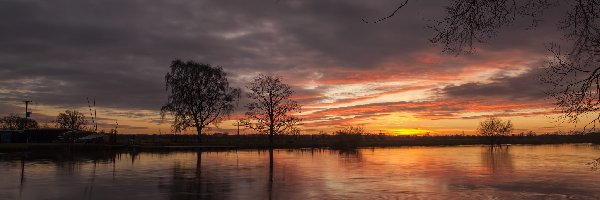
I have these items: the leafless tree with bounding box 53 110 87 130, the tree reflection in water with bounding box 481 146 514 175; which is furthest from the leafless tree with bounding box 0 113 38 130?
the tree reflection in water with bounding box 481 146 514 175

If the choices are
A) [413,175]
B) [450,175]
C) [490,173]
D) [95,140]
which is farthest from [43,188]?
[95,140]

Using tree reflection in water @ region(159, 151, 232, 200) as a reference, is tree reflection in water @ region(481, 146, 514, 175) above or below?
below

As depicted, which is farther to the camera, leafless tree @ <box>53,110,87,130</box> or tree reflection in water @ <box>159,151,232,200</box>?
leafless tree @ <box>53,110,87,130</box>

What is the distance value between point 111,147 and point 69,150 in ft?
13.9

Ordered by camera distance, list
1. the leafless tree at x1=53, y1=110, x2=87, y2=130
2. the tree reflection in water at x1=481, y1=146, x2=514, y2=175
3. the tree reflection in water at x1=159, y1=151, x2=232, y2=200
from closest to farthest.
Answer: the tree reflection in water at x1=159, y1=151, x2=232, y2=200 → the tree reflection in water at x1=481, y1=146, x2=514, y2=175 → the leafless tree at x1=53, y1=110, x2=87, y2=130

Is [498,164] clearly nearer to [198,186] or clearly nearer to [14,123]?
[198,186]

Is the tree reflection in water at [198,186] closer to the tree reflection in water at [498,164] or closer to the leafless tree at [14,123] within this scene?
the tree reflection in water at [498,164]

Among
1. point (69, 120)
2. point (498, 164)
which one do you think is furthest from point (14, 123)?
point (498, 164)

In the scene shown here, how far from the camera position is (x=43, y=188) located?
17375 mm

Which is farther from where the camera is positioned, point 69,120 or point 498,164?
point 69,120

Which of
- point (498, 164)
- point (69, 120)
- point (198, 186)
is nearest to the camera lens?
point (198, 186)

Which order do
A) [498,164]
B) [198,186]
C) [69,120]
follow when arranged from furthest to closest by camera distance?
1. [69,120]
2. [498,164]
3. [198,186]

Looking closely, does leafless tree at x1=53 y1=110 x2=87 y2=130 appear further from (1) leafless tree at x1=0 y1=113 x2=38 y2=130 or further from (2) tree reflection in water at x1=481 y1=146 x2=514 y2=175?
(2) tree reflection in water at x1=481 y1=146 x2=514 y2=175

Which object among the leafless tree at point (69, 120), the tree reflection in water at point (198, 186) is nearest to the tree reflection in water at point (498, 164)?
the tree reflection in water at point (198, 186)
